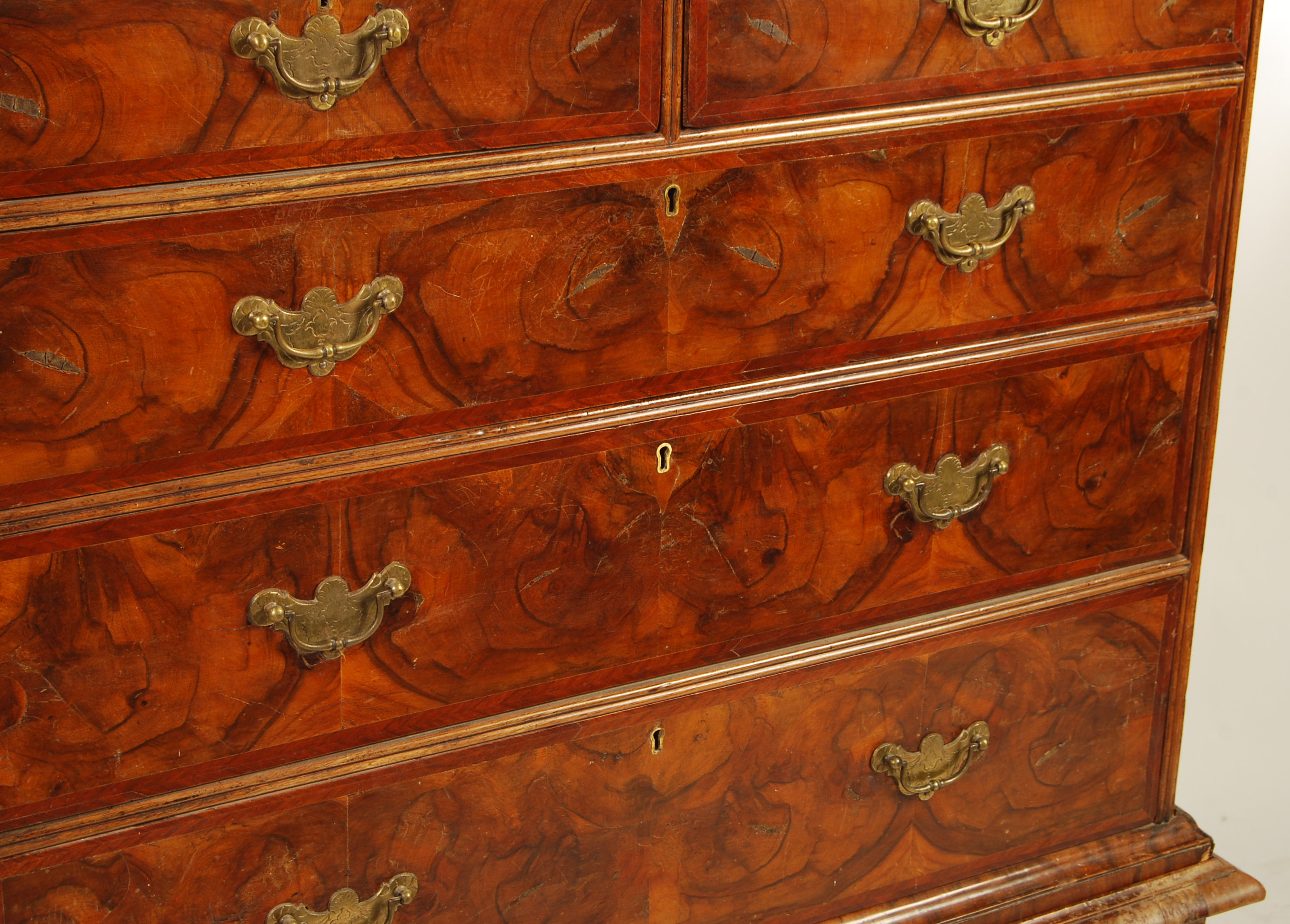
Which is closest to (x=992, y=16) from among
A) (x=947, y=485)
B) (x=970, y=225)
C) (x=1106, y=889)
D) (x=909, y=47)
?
(x=909, y=47)

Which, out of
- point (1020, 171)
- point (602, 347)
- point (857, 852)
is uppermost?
point (1020, 171)

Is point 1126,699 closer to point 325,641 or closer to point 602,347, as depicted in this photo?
point 602,347

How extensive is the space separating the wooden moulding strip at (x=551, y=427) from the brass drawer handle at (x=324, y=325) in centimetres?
9

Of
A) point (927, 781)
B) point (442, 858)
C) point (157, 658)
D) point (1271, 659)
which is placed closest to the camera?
point (157, 658)

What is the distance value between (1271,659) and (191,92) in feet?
6.68

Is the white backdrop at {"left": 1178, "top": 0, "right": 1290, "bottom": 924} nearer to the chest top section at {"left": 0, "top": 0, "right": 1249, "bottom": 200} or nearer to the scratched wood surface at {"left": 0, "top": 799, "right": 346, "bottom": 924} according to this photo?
the chest top section at {"left": 0, "top": 0, "right": 1249, "bottom": 200}

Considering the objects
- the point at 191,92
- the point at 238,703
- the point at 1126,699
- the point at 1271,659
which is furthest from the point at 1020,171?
the point at 1271,659

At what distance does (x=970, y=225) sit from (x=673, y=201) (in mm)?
326

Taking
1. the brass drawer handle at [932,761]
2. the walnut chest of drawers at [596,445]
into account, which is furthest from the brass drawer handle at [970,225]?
the brass drawer handle at [932,761]

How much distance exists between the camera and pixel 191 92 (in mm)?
1177

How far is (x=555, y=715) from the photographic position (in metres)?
1.48

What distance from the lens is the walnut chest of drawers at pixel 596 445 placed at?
1.22 meters

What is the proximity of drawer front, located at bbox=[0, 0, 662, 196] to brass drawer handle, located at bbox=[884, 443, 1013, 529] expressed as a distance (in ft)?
1.55

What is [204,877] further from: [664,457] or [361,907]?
[664,457]
